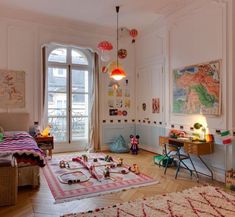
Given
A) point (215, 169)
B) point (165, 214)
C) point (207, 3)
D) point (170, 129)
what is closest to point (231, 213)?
point (165, 214)

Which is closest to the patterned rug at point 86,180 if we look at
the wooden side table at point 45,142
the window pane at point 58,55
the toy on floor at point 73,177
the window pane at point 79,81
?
the toy on floor at point 73,177

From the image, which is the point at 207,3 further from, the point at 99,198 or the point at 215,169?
the point at 99,198

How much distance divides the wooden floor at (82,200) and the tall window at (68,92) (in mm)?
2181

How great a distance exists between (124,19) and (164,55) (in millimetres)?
1290

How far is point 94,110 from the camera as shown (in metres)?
6.13

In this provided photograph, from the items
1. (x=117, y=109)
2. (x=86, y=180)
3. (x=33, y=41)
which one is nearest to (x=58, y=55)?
(x=33, y=41)

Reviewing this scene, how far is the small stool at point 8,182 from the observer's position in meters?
2.84

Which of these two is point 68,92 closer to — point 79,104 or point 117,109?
point 79,104

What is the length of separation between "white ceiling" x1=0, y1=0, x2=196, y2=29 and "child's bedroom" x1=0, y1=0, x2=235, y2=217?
25 mm

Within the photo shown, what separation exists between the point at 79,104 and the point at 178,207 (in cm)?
406

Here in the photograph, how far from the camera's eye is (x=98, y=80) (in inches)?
245

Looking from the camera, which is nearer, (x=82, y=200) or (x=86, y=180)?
(x=82, y=200)

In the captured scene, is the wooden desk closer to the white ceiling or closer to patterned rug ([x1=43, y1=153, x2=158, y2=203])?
patterned rug ([x1=43, y1=153, x2=158, y2=203])

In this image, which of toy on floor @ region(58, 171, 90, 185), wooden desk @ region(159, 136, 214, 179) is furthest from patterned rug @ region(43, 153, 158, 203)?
wooden desk @ region(159, 136, 214, 179)
